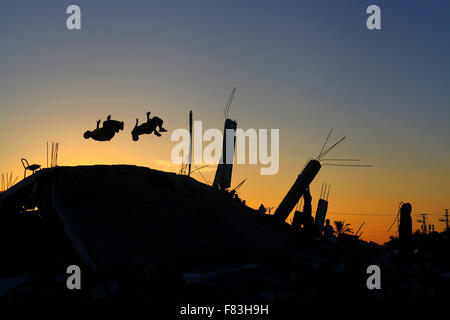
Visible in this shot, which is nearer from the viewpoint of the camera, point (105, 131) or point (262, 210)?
point (105, 131)

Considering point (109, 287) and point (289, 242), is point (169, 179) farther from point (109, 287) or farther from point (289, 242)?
point (109, 287)

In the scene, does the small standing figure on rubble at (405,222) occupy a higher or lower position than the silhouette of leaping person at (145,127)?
lower

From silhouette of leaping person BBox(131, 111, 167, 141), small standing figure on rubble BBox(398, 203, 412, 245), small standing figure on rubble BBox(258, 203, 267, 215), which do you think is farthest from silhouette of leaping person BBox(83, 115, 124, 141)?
small standing figure on rubble BBox(398, 203, 412, 245)

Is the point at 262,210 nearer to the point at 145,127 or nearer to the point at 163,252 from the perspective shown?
the point at 145,127

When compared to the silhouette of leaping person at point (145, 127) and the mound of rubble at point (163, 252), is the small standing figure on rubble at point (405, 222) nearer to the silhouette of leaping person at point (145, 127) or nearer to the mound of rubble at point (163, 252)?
the mound of rubble at point (163, 252)

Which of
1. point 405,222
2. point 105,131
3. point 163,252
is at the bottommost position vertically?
point 163,252

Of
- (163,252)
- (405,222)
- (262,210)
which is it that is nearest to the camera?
(163,252)

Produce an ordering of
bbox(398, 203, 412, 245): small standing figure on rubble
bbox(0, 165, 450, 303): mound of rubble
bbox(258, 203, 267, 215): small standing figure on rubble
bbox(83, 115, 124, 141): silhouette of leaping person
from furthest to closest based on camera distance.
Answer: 1. bbox(258, 203, 267, 215): small standing figure on rubble
2. bbox(398, 203, 412, 245): small standing figure on rubble
3. bbox(83, 115, 124, 141): silhouette of leaping person
4. bbox(0, 165, 450, 303): mound of rubble

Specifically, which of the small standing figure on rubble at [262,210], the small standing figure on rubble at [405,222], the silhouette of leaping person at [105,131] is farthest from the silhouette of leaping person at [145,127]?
the small standing figure on rubble at [405,222]

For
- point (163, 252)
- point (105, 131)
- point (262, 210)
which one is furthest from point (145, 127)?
point (262, 210)

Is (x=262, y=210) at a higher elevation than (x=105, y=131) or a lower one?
lower

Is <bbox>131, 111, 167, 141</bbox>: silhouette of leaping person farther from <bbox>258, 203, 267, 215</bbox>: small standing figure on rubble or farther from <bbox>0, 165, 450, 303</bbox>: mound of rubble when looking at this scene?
<bbox>258, 203, 267, 215</bbox>: small standing figure on rubble

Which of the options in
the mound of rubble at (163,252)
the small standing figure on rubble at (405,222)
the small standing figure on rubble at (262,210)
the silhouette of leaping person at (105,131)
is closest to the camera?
the mound of rubble at (163,252)
